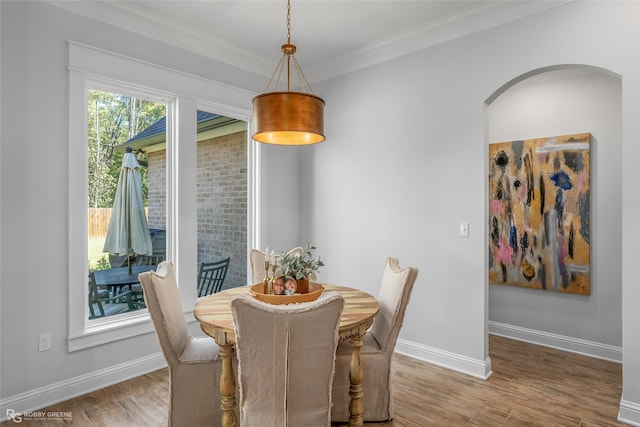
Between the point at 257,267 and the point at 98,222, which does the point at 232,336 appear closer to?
the point at 257,267

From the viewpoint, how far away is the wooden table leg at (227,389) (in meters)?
1.88

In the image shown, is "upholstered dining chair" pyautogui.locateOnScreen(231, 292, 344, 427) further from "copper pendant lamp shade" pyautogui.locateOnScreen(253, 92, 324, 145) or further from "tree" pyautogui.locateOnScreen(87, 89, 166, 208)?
"tree" pyautogui.locateOnScreen(87, 89, 166, 208)

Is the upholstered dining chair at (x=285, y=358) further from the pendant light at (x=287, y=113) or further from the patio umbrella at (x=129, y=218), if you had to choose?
the patio umbrella at (x=129, y=218)

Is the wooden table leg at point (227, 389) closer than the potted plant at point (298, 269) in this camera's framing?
Yes

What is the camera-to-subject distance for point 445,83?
3125 mm

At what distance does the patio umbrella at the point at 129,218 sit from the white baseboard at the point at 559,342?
138 inches

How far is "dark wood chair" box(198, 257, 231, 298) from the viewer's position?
353 cm

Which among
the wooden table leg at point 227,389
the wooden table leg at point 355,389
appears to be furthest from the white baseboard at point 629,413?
the wooden table leg at point 227,389

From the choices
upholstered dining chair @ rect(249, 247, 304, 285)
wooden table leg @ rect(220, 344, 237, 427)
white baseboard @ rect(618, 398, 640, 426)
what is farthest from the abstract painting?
wooden table leg @ rect(220, 344, 237, 427)

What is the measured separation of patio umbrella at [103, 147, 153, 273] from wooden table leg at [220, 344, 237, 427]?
1.62 metres

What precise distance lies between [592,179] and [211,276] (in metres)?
3.60

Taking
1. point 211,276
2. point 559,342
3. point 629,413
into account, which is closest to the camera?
point 629,413

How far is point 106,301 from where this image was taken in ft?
9.48

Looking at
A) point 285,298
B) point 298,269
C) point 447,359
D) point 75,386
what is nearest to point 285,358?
point 285,298
